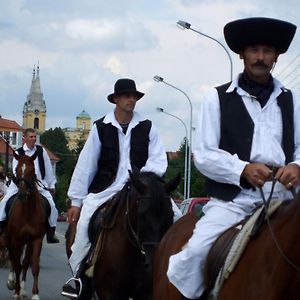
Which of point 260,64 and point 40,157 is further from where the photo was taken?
point 40,157

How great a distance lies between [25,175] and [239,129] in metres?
9.83

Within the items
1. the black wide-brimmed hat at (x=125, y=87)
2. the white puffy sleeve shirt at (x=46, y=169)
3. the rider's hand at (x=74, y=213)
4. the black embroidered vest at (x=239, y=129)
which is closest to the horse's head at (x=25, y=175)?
the white puffy sleeve shirt at (x=46, y=169)

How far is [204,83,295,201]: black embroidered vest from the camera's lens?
5.71 meters

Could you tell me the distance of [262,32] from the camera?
569cm

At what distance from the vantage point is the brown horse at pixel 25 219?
15273 mm

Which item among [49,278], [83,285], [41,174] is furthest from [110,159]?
[49,278]

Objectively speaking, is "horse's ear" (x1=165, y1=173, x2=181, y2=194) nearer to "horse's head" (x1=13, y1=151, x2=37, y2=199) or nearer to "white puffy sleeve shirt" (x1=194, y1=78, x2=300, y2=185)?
"white puffy sleeve shirt" (x1=194, y1=78, x2=300, y2=185)

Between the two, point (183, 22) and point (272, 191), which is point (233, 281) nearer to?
point (272, 191)

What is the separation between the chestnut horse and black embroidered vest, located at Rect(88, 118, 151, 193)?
57cm

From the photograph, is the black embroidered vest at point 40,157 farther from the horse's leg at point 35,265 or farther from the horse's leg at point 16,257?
the horse's leg at point 16,257

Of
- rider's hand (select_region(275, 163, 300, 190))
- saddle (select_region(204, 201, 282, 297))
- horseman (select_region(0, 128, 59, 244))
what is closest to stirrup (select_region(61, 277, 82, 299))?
saddle (select_region(204, 201, 282, 297))

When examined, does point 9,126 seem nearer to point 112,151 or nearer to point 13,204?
point 13,204

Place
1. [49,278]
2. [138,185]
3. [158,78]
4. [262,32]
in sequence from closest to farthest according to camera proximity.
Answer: [262,32], [138,185], [49,278], [158,78]

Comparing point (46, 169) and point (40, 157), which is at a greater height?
point (40, 157)
